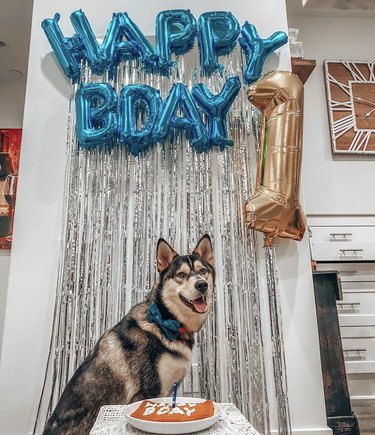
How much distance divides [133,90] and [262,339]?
5.05ft

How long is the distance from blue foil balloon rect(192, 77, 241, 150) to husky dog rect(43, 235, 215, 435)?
76 cm

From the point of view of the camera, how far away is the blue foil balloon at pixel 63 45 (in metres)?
2.09

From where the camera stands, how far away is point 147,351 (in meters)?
1.45

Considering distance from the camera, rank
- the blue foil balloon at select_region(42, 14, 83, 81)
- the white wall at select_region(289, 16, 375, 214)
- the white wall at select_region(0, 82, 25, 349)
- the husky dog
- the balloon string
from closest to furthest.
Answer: the husky dog → the balloon string → the blue foil balloon at select_region(42, 14, 83, 81) → the white wall at select_region(289, 16, 375, 214) → the white wall at select_region(0, 82, 25, 349)

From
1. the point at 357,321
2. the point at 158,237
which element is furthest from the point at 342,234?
the point at 158,237

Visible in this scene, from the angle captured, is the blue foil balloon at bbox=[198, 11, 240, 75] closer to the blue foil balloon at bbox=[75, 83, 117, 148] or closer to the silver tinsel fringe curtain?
the silver tinsel fringe curtain

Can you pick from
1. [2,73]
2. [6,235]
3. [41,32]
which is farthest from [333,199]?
[2,73]

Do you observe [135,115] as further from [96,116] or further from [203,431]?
[203,431]

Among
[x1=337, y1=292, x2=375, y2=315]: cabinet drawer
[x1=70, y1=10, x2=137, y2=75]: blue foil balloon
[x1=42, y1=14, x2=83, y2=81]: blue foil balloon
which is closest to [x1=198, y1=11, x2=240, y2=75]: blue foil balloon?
[x1=70, y1=10, x2=137, y2=75]: blue foil balloon

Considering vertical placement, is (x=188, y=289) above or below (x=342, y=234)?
below

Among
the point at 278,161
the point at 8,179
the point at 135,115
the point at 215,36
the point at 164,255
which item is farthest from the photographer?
the point at 8,179

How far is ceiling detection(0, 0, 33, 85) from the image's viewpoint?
309 cm

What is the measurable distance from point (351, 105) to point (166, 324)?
116 inches

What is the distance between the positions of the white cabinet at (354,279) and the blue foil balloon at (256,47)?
1484mm
